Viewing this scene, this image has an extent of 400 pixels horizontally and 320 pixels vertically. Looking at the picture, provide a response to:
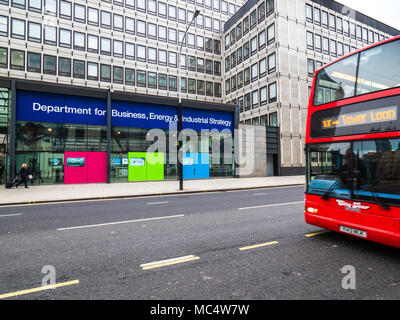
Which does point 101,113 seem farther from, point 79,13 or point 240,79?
point 240,79

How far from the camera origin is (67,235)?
5.48 metres

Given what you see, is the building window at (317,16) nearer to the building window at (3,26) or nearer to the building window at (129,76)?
the building window at (129,76)

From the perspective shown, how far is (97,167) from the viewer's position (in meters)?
20.0

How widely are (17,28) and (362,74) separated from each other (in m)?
33.0

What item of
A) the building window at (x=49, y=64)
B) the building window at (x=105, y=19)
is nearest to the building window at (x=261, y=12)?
the building window at (x=105, y=19)

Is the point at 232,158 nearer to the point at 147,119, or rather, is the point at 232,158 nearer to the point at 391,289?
the point at 147,119

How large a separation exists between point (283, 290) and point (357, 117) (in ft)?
10.9

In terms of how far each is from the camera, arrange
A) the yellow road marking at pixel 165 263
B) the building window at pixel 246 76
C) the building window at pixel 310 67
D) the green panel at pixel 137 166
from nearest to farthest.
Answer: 1. the yellow road marking at pixel 165 263
2. the green panel at pixel 137 166
3. the building window at pixel 310 67
4. the building window at pixel 246 76

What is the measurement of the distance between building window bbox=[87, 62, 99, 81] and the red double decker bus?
29.4m

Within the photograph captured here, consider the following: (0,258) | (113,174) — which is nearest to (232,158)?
(113,174)

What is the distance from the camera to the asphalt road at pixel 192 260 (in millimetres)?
2979

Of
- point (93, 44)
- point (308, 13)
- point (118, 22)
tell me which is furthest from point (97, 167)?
point (308, 13)

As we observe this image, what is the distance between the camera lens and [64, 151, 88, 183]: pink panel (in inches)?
751

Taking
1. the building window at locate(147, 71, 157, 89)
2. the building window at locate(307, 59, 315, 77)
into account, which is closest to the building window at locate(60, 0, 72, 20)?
the building window at locate(147, 71, 157, 89)
